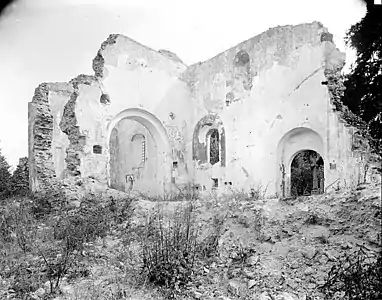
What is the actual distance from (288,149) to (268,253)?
6178 mm

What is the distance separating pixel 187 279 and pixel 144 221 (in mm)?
2462

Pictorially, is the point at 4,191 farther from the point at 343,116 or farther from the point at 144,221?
the point at 343,116

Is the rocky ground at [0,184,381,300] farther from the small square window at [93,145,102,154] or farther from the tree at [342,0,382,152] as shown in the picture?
the small square window at [93,145,102,154]

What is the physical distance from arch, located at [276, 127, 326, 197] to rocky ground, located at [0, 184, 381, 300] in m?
4.58

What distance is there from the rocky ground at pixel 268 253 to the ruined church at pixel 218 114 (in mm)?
3945

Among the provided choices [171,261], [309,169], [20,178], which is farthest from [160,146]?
[171,261]

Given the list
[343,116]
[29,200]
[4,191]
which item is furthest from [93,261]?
[4,191]

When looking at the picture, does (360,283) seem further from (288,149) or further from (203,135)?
(203,135)

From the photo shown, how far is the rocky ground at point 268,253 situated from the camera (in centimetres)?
411

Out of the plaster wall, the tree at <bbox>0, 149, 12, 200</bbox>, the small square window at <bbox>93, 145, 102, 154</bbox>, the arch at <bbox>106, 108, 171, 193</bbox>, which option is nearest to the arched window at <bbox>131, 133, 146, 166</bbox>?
the arch at <bbox>106, 108, 171, 193</bbox>

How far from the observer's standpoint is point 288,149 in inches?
417

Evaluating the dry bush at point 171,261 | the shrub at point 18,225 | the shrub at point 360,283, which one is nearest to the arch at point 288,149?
the dry bush at point 171,261

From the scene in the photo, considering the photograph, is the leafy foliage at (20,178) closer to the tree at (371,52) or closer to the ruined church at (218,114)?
the ruined church at (218,114)

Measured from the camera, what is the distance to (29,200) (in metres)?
9.36
